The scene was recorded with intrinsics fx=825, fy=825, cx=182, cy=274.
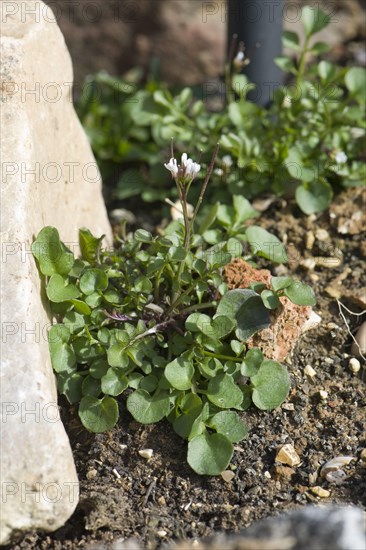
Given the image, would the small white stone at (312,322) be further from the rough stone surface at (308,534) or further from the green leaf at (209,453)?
the rough stone surface at (308,534)

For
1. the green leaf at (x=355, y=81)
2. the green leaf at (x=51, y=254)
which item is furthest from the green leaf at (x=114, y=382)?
the green leaf at (x=355, y=81)

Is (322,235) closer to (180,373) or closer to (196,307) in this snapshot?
(196,307)

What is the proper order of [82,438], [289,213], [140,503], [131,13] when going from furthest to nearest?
1. [131,13]
2. [289,213]
3. [82,438]
4. [140,503]

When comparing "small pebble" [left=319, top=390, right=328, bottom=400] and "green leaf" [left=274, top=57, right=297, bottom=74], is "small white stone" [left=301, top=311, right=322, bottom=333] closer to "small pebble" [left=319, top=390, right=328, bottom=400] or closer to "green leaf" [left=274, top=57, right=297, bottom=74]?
"small pebble" [left=319, top=390, right=328, bottom=400]

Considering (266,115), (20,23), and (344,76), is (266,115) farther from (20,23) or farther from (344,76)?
(20,23)

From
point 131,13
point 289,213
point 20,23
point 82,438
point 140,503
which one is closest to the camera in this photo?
point 140,503

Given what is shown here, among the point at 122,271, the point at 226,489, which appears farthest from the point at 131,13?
the point at 226,489
